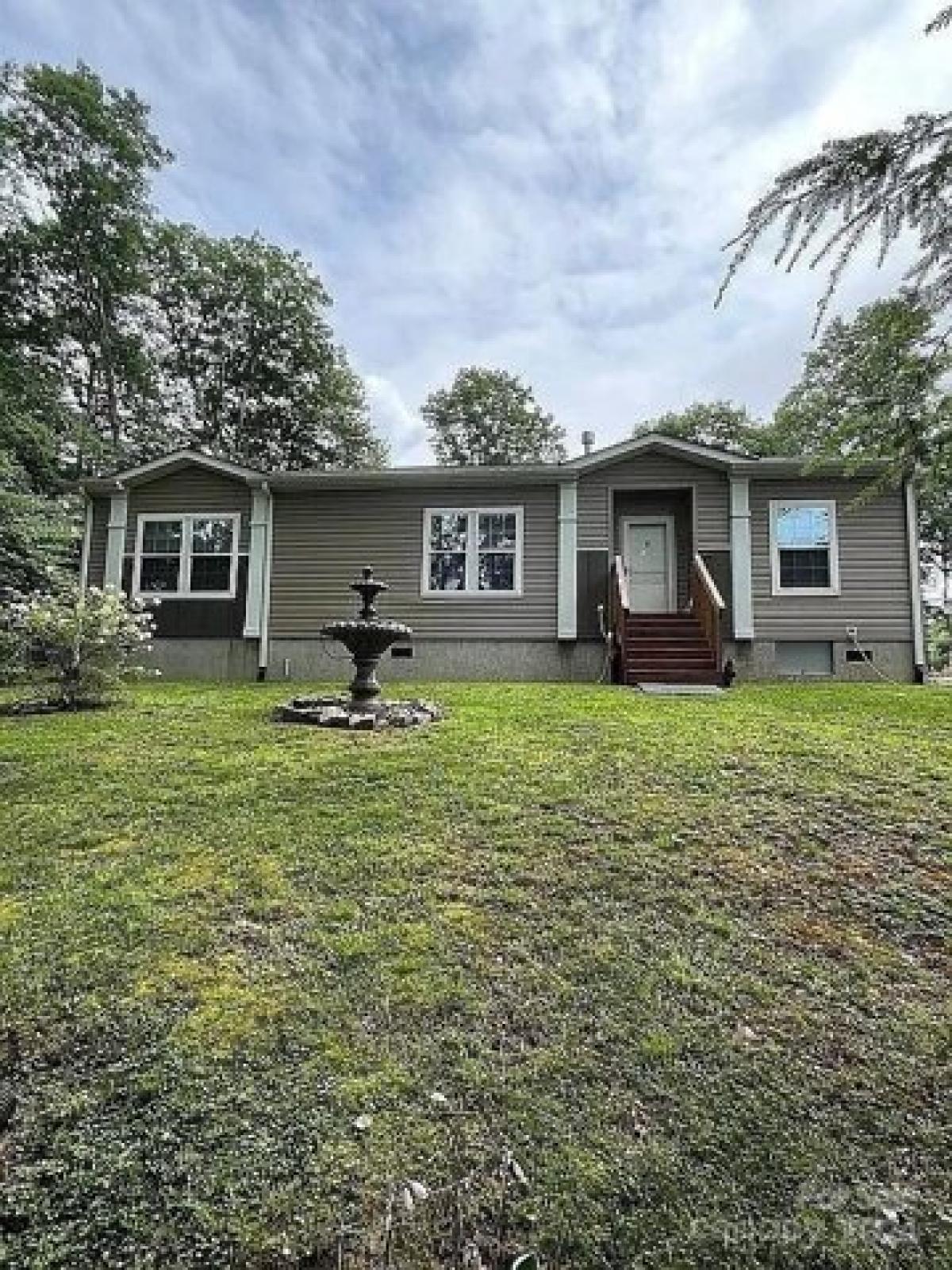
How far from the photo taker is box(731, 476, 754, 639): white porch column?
10.8m

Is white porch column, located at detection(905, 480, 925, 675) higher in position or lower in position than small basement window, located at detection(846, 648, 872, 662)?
higher

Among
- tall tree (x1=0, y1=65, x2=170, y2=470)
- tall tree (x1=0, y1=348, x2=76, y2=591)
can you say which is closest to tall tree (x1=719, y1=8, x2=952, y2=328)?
tall tree (x1=0, y1=348, x2=76, y2=591)

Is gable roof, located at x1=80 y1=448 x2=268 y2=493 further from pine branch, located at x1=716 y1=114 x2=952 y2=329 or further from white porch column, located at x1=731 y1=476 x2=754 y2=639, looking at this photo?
pine branch, located at x1=716 y1=114 x2=952 y2=329

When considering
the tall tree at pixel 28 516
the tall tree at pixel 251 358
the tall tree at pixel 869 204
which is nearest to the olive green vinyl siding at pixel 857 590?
the tall tree at pixel 869 204

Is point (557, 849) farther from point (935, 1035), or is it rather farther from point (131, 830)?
point (131, 830)

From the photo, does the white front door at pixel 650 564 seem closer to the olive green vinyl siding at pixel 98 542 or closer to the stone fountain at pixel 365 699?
the stone fountain at pixel 365 699

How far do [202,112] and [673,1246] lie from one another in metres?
12.0

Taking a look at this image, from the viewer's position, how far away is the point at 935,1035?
7.90ft

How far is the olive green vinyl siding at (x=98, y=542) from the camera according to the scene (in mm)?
12234

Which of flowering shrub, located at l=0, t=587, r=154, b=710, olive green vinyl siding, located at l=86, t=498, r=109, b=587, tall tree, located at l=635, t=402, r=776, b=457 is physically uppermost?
tall tree, located at l=635, t=402, r=776, b=457

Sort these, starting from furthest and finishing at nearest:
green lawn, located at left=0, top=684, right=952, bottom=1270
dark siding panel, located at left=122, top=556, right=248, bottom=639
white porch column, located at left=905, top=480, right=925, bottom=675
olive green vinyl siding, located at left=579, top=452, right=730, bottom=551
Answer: dark siding panel, located at left=122, top=556, right=248, bottom=639
olive green vinyl siding, located at left=579, top=452, right=730, bottom=551
white porch column, located at left=905, top=480, right=925, bottom=675
green lawn, located at left=0, top=684, right=952, bottom=1270

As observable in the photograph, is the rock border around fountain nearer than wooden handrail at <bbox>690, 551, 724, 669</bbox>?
Yes

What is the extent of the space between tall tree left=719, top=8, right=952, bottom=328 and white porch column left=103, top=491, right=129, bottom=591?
11.9 meters

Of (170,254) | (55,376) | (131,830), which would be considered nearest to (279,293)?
(170,254)
